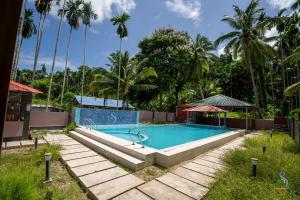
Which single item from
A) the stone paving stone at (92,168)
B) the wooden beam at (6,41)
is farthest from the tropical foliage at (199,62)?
the wooden beam at (6,41)

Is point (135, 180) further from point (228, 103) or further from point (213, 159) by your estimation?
point (228, 103)

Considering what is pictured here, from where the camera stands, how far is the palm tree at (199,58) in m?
22.4

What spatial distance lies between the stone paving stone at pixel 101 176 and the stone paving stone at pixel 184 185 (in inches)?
46.6

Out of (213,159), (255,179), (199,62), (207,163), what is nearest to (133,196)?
(207,163)

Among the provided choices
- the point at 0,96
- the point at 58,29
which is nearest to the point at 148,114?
the point at 58,29

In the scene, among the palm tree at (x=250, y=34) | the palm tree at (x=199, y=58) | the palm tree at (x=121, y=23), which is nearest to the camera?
the palm tree at (x=250, y=34)

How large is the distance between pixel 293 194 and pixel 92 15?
20847 mm

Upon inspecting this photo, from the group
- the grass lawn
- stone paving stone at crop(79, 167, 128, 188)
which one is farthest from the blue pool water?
the grass lawn

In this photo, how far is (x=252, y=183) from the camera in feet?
13.2

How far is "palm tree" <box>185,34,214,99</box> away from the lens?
2237 centimetres

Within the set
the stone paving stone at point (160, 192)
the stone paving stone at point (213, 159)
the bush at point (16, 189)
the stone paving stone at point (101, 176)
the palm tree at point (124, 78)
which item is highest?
the palm tree at point (124, 78)

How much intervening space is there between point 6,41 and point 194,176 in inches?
191

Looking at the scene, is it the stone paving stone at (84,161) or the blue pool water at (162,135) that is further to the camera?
the blue pool water at (162,135)

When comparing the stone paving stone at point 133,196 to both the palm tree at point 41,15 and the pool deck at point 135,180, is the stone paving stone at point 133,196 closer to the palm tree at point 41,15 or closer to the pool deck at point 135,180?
the pool deck at point 135,180
